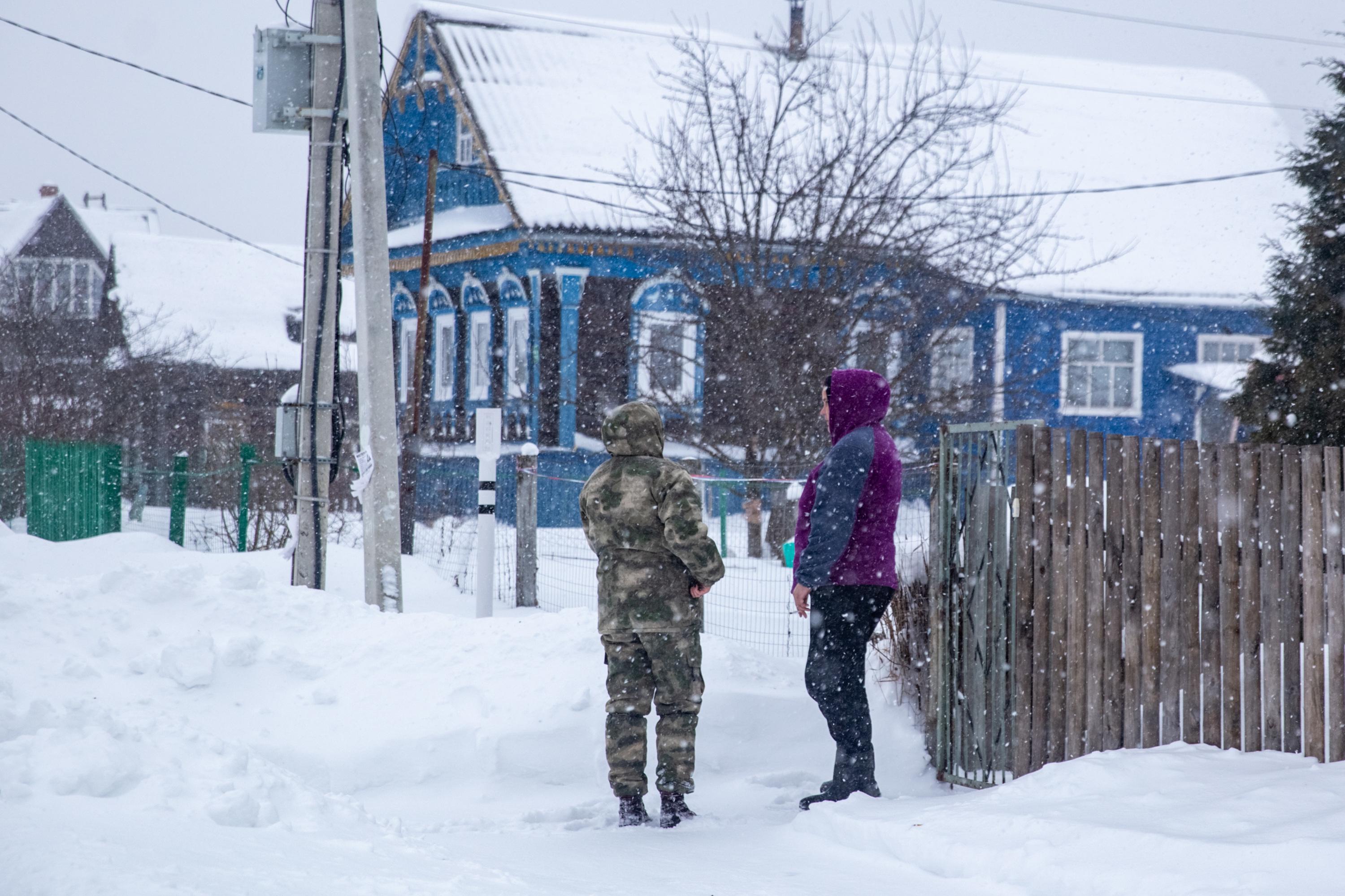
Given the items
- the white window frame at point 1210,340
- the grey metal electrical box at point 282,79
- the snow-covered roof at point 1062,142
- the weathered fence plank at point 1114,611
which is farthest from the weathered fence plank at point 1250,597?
the white window frame at point 1210,340

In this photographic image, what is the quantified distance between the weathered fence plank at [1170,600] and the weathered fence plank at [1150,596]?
1 cm

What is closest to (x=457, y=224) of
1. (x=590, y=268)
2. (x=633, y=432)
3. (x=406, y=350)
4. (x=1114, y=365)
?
(x=590, y=268)

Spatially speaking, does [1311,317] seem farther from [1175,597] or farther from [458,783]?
[458,783]

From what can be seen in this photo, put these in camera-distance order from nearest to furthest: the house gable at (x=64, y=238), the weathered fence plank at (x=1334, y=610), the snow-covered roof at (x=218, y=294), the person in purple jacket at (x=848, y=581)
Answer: the weathered fence plank at (x=1334, y=610) < the person in purple jacket at (x=848, y=581) < the snow-covered roof at (x=218, y=294) < the house gable at (x=64, y=238)

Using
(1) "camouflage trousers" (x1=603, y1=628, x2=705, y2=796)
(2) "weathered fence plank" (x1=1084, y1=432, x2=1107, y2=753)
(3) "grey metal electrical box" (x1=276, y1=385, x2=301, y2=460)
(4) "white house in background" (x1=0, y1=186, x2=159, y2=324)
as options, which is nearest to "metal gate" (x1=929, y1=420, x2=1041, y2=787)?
(2) "weathered fence plank" (x1=1084, y1=432, x2=1107, y2=753)

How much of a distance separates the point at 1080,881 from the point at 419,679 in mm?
3637

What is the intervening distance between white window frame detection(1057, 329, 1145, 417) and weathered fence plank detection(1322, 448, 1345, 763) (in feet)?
62.0

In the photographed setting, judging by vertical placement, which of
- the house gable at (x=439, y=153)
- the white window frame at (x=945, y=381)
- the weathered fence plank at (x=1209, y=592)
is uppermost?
the house gable at (x=439, y=153)

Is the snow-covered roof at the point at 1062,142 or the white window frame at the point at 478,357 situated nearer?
the snow-covered roof at the point at 1062,142

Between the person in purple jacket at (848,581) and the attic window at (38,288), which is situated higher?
the attic window at (38,288)

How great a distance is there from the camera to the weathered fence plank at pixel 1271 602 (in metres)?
5.11

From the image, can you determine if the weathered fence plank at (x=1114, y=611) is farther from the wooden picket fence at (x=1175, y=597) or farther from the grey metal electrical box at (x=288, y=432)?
the grey metal electrical box at (x=288, y=432)

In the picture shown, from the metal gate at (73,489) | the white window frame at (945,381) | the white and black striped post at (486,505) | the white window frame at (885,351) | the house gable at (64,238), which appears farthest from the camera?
the house gable at (64,238)

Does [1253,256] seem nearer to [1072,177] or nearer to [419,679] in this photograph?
[1072,177]
